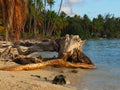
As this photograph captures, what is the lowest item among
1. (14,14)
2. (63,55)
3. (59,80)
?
(59,80)

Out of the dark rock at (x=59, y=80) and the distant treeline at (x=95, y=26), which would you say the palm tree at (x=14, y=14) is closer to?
the dark rock at (x=59, y=80)

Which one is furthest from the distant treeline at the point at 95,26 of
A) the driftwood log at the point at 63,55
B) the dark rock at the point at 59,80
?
the dark rock at the point at 59,80

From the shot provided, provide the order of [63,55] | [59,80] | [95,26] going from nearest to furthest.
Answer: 1. [59,80]
2. [63,55]
3. [95,26]

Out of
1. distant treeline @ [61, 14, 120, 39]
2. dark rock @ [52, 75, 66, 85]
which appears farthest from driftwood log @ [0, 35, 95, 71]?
distant treeline @ [61, 14, 120, 39]

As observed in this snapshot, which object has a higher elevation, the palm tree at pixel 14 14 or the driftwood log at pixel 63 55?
the palm tree at pixel 14 14

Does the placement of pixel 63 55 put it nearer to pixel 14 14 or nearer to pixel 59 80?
pixel 14 14

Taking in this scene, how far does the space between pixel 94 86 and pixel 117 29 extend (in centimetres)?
13866

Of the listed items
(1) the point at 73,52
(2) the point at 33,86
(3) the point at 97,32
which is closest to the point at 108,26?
(3) the point at 97,32

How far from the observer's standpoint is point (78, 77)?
16703 millimetres

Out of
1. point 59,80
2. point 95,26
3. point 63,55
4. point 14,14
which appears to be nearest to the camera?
point 59,80

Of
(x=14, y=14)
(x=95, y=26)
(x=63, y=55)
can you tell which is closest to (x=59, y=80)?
(x=63, y=55)

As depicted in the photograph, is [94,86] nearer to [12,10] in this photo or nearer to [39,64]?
[39,64]

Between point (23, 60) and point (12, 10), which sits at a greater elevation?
point (12, 10)

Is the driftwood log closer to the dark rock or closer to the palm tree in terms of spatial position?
the palm tree
